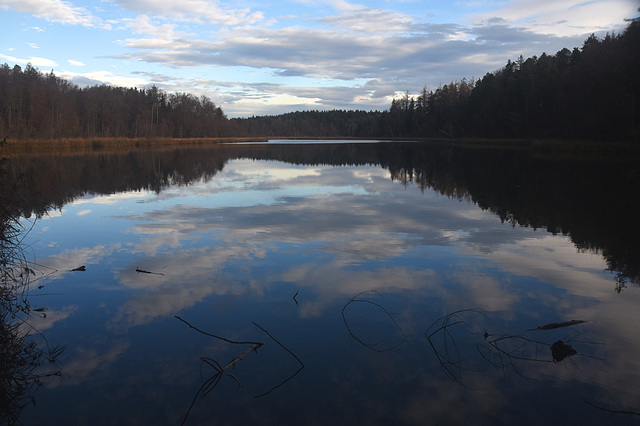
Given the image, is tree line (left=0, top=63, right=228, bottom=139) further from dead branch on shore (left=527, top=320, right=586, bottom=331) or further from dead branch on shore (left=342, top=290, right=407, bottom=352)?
dead branch on shore (left=527, top=320, right=586, bottom=331)

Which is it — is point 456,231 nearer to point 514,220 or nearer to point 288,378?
point 514,220

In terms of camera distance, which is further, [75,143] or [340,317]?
[75,143]

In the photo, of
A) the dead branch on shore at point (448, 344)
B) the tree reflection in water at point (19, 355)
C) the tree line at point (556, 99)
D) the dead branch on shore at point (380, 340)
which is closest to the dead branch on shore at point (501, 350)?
the dead branch on shore at point (448, 344)

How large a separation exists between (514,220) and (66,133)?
6441 cm

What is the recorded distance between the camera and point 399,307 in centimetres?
541

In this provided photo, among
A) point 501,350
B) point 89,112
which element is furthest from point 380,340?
point 89,112

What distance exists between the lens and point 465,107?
81625mm

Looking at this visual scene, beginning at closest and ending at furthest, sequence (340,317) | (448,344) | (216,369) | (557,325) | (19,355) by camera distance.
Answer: (216,369), (19,355), (448,344), (557,325), (340,317)

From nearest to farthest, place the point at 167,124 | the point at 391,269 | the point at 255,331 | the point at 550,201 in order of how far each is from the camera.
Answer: the point at 255,331 → the point at 391,269 → the point at 550,201 → the point at 167,124

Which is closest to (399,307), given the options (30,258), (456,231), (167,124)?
(456,231)

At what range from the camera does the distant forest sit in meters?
34.8

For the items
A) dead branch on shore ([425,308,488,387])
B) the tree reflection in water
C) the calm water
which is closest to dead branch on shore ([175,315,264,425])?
the calm water

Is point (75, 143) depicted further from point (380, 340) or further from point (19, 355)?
point (380, 340)

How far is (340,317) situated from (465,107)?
84352 millimetres
